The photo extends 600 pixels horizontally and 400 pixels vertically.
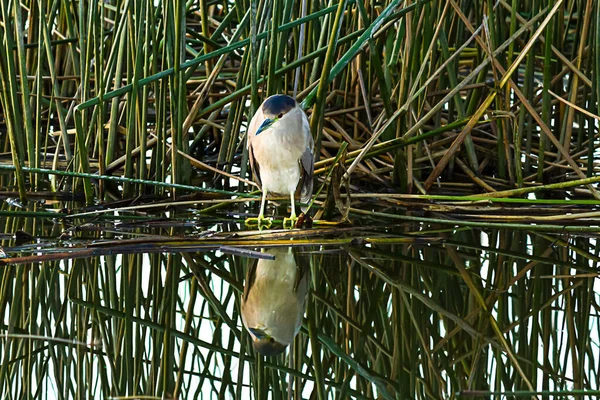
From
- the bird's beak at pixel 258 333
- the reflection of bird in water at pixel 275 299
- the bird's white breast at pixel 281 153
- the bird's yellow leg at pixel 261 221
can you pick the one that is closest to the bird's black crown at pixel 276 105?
the bird's white breast at pixel 281 153

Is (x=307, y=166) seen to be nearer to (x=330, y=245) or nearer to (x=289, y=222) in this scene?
(x=289, y=222)

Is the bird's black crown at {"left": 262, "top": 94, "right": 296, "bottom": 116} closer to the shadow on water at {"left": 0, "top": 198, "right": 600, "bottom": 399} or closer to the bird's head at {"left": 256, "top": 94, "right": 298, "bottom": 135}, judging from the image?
the bird's head at {"left": 256, "top": 94, "right": 298, "bottom": 135}

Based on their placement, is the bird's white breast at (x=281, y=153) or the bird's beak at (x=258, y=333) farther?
the bird's white breast at (x=281, y=153)

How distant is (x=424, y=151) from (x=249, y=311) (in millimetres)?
2782

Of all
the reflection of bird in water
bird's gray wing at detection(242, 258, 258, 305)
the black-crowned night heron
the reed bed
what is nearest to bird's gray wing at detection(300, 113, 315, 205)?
the black-crowned night heron

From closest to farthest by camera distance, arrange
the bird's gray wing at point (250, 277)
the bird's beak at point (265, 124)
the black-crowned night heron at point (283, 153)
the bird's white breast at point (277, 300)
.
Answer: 1. the bird's white breast at point (277, 300)
2. the bird's gray wing at point (250, 277)
3. the bird's beak at point (265, 124)
4. the black-crowned night heron at point (283, 153)

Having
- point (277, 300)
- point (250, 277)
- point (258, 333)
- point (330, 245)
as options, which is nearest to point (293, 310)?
point (277, 300)

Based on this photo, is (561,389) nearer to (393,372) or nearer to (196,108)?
(393,372)

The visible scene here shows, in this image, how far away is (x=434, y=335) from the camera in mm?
3236

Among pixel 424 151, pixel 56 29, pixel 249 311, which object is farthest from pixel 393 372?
pixel 56 29

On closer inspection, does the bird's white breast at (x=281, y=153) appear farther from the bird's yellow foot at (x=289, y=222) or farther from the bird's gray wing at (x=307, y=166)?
the bird's yellow foot at (x=289, y=222)

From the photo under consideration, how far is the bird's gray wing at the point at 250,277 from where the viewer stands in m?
3.63

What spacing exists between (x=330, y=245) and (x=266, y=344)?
1.34m

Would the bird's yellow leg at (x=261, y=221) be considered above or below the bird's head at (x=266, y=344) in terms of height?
above
